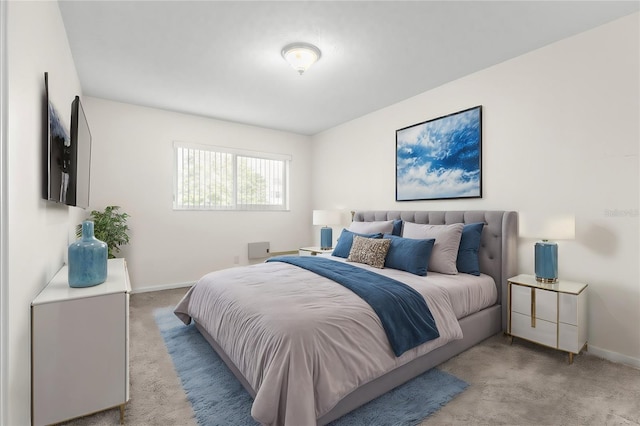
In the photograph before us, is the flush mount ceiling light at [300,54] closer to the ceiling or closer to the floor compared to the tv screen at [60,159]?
closer to the ceiling

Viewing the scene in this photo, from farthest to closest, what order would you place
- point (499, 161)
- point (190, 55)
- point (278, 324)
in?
point (499, 161) → point (190, 55) → point (278, 324)

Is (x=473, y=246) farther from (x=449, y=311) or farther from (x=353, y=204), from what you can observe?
(x=353, y=204)

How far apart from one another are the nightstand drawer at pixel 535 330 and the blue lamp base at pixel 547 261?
35 cm

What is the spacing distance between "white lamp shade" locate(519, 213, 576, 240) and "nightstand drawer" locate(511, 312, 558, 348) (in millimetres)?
701

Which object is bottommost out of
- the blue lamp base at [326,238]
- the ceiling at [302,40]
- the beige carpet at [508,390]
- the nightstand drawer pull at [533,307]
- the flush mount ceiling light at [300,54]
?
the beige carpet at [508,390]

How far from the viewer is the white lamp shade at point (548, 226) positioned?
2340 millimetres

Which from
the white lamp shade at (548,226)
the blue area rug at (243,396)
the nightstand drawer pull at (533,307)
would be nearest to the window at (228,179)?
the blue area rug at (243,396)

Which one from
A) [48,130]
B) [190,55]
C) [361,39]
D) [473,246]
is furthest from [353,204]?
[48,130]

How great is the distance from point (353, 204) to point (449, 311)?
8.83 feet

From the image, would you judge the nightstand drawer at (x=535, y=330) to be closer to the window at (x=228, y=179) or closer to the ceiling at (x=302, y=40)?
the ceiling at (x=302, y=40)

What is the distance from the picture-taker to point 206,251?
4.64 metres

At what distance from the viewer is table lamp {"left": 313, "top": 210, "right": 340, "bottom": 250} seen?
4.66m

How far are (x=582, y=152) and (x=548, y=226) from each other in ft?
2.15

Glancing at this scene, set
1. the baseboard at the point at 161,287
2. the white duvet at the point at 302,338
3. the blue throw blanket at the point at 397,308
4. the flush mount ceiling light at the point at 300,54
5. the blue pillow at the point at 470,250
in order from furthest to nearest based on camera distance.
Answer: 1. the baseboard at the point at 161,287
2. the blue pillow at the point at 470,250
3. the flush mount ceiling light at the point at 300,54
4. the blue throw blanket at the point at 397,308
5. the white duvet at the point at 302,338
